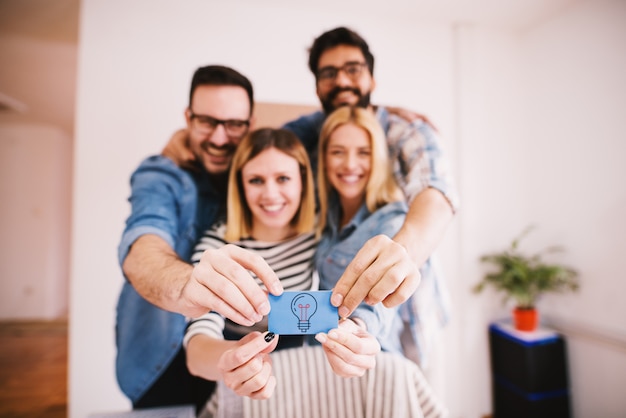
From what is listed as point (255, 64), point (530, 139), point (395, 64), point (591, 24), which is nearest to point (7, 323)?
point (255, 64)

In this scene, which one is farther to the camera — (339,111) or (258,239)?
(339,111)

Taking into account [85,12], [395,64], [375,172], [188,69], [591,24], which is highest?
[591,24]

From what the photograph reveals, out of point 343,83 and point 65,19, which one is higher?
point 65,19

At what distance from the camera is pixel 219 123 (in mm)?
Answer: 1731

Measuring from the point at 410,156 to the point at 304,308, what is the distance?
112cm

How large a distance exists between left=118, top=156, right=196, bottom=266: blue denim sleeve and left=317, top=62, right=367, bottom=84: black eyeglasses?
0.91 m

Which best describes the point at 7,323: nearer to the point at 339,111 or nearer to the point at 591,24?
the point at 339,111

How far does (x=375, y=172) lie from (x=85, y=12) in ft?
5.84

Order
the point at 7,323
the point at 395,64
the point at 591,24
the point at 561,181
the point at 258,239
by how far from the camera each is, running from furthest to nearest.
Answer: the point at 7,323, the point at 561,181, the point at 591,24, the point at 395,64, the point at 258,239

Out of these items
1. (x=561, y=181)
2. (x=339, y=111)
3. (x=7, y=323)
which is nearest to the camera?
(x=339, y=111)

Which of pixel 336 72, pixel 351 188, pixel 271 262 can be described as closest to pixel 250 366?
pixel 271 262

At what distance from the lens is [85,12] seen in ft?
5.82

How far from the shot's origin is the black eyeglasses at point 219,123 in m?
1.73

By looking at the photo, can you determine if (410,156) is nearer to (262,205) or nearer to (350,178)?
(350,178)
